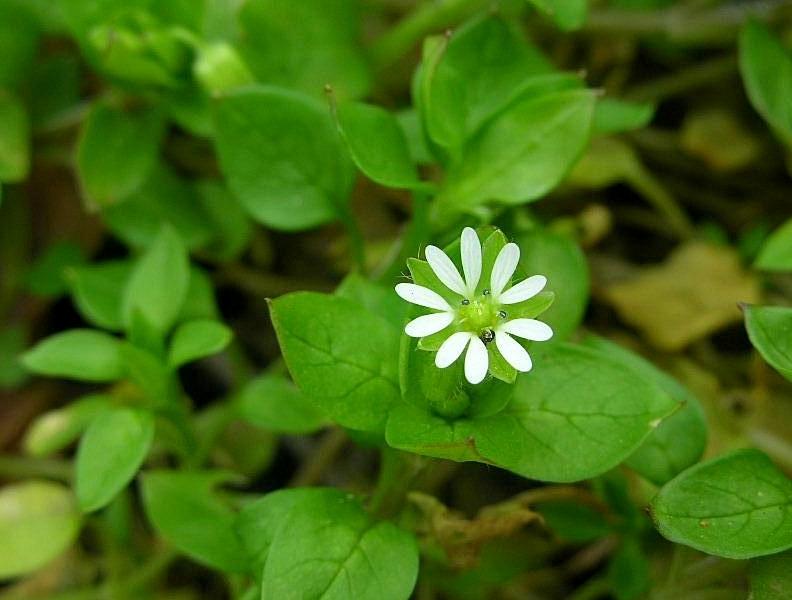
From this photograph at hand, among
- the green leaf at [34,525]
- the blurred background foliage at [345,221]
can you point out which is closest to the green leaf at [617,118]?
the blurred background foliage at [345,221]

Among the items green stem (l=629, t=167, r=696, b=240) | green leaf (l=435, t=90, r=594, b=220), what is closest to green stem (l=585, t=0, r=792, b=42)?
green stem (l=629, t=167, r=696, b=240)

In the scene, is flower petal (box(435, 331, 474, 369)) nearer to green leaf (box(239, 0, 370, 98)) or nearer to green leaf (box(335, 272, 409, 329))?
green leaf (box(335, 272, 409, 329))

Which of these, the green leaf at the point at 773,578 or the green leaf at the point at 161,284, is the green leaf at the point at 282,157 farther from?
the green leaf at the point at 773,578

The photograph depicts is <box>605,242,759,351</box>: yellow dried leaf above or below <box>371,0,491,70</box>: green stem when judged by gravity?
below

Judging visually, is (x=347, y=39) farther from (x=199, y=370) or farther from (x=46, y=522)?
(x=46, y=522)

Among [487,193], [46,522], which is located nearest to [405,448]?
[487,193]

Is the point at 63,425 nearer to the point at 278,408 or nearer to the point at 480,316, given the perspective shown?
the point at 278,408
